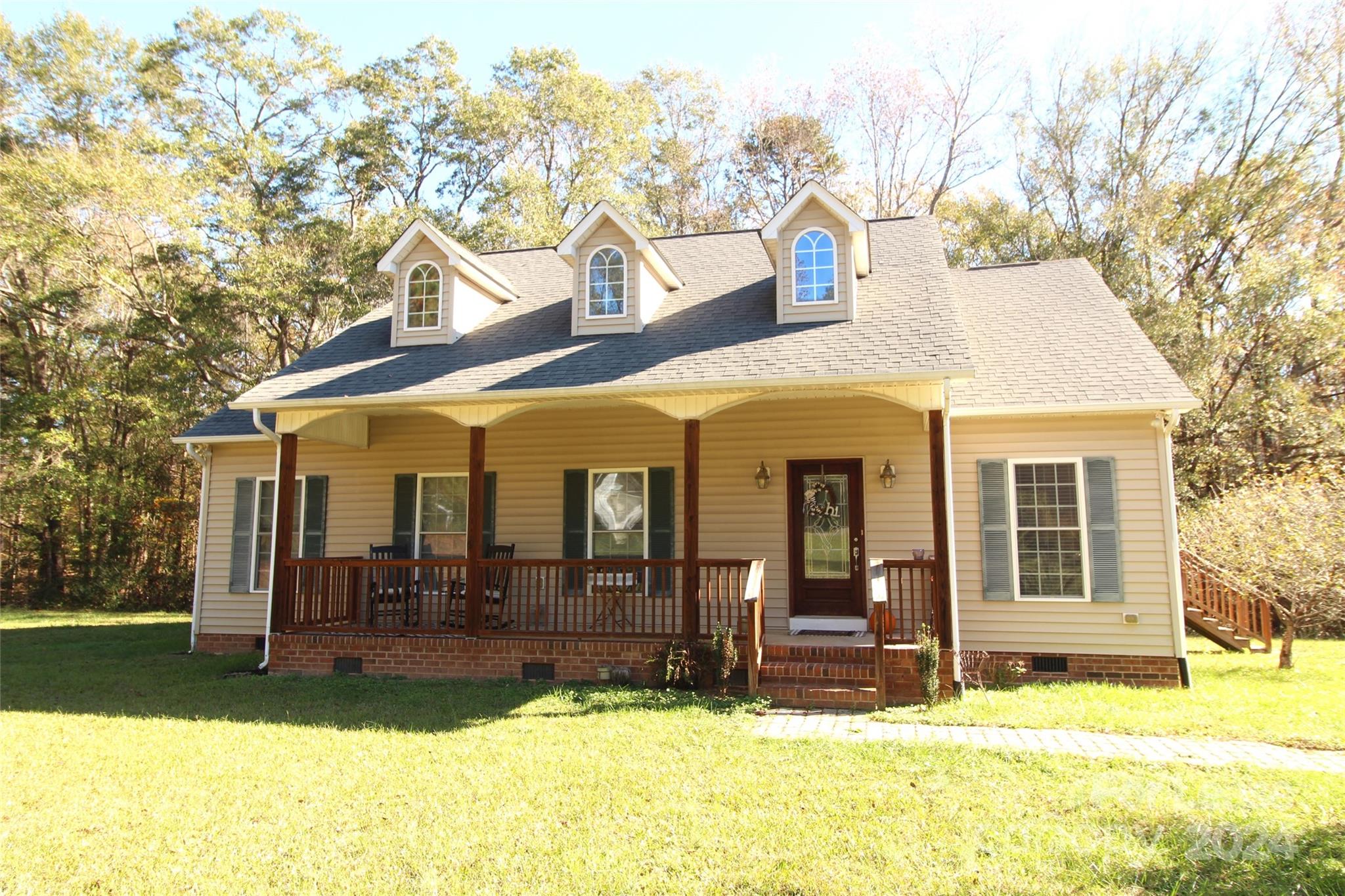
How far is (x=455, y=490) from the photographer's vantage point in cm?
1177

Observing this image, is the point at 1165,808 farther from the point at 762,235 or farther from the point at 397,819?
the point at 762,235

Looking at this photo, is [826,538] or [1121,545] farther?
[826,538]

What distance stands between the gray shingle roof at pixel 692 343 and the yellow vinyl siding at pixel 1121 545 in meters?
1.57

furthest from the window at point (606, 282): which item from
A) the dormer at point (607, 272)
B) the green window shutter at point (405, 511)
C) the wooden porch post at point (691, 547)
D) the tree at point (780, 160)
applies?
the tree at point (780, 160)

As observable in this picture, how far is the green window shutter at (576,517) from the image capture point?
10977mm

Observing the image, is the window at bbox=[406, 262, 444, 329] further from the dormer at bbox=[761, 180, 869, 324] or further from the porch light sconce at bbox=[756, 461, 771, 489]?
the porch light sconce at bbox=[756, 461, 771, 489]

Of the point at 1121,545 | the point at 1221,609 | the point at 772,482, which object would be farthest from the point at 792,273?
the point at 1221,609

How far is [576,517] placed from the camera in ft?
36.1

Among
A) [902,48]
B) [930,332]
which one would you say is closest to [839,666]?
[930,332]

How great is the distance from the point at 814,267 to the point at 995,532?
12.4ft

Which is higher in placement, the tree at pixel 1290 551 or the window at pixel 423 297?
the window at pixel 423 297

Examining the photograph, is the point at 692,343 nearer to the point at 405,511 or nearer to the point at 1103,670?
the point at 405,511

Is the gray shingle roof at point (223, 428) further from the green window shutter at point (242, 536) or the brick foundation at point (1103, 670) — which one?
the brick foundation at point (1103, 670)

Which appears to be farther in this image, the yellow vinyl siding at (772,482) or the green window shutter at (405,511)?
the green window shutter at (405,511)
